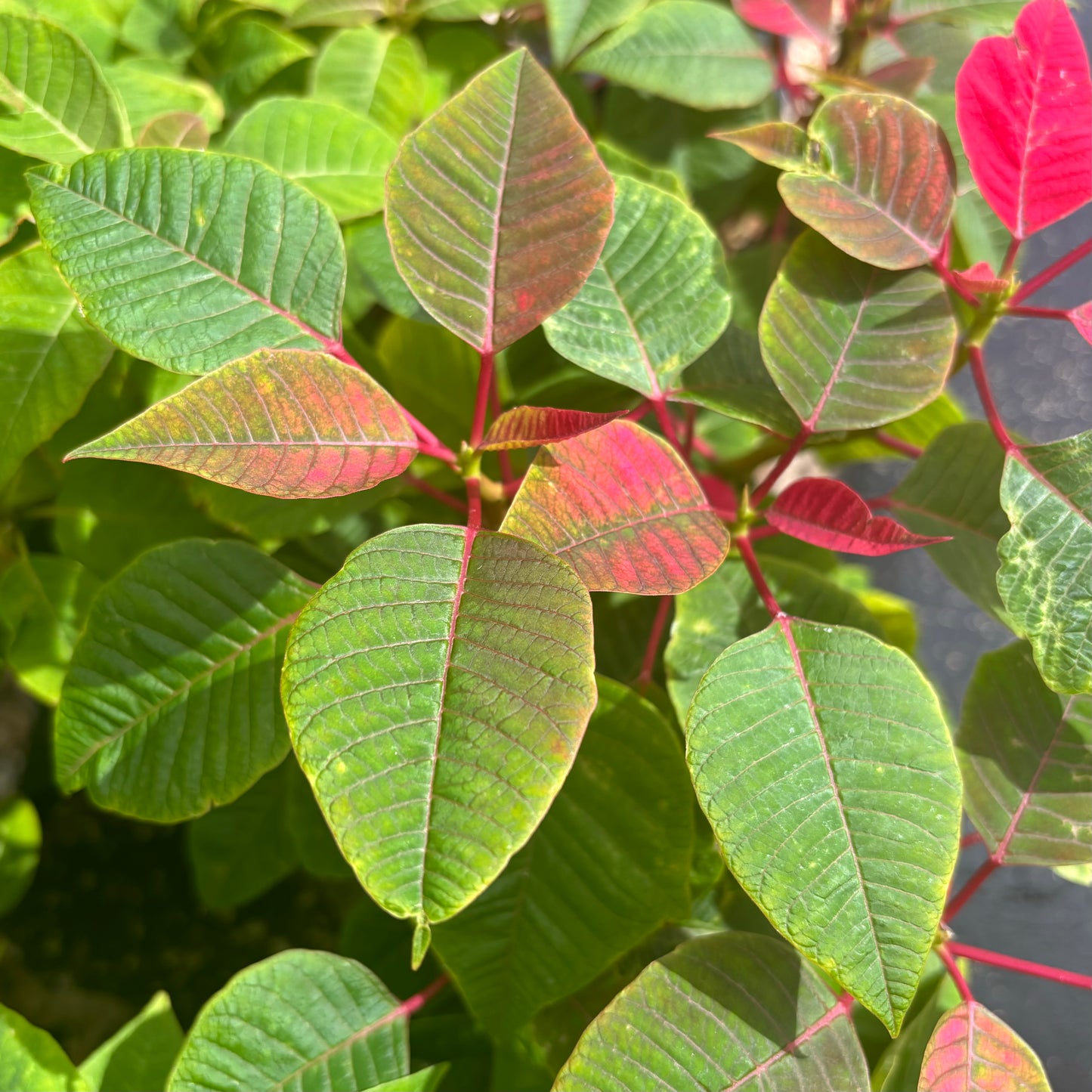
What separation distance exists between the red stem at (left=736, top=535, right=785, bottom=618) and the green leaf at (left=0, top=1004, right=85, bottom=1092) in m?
0.74

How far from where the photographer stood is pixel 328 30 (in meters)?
1.21

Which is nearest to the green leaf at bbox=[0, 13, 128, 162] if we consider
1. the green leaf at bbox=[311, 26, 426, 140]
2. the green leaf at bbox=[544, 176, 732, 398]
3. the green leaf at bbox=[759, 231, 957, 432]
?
the green leaf at bbox=[311, 26, 426, 140]

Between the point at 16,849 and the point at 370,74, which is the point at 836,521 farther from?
the point at 16,849

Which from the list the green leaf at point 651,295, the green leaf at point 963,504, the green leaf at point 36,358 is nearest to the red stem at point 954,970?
the green leaf at point 963,504

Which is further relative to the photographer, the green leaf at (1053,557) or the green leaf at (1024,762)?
the green leaf at (1024,762)

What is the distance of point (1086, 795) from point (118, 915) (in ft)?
4.48

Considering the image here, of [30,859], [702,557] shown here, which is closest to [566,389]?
[702,557]

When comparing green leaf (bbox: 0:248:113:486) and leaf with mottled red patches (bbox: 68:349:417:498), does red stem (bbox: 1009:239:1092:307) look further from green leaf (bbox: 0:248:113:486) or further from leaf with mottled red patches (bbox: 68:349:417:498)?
green leaf (bbox: 0:248:113:486)

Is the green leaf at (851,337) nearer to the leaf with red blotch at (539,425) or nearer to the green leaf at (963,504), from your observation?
the green leaf at (963,504)

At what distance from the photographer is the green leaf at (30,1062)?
80 centimetres

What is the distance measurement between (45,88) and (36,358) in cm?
23

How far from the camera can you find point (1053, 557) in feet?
2.27

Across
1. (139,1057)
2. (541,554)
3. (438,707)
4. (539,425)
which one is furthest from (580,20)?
(139,1057)

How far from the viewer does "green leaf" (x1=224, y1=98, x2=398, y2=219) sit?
917mm
